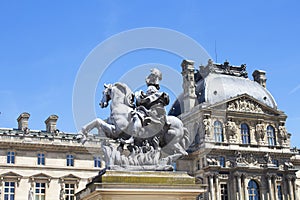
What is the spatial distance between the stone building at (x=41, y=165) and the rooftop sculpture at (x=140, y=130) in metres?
38.0

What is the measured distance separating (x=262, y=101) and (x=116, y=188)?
178ft

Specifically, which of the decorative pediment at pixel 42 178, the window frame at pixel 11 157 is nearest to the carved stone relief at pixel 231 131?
the decorative pediment at pixel 42 178

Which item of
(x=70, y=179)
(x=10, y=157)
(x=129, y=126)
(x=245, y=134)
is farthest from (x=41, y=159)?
(x=129, y=126)

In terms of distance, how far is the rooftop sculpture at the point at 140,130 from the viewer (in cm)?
972

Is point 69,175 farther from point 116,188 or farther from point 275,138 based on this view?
point 116,188

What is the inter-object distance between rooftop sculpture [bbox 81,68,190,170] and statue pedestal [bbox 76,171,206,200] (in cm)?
26

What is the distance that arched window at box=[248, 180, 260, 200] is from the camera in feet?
181

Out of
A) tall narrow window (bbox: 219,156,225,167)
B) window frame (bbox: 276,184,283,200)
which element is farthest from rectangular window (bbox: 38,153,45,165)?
window frame (bbox: 276,184,283,200)

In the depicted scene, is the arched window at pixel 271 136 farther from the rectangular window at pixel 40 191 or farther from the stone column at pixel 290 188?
the rectangular window at pixel 40 191

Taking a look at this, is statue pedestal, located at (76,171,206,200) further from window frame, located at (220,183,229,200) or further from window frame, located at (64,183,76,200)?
window frame, located at (220,183,229,200)

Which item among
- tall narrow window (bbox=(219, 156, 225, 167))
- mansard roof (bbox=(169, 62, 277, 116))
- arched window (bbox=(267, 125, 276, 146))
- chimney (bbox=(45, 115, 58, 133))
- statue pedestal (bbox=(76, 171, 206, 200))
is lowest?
statue pedestal (bbox=(76, 171, 206, 200))

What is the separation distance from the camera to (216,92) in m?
60.2

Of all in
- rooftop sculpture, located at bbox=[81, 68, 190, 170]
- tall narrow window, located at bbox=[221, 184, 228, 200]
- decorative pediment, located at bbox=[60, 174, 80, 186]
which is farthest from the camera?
tall narrow window, located at bbox=[221, 184, 228, 200]

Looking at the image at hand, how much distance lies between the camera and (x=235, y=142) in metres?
56.5
